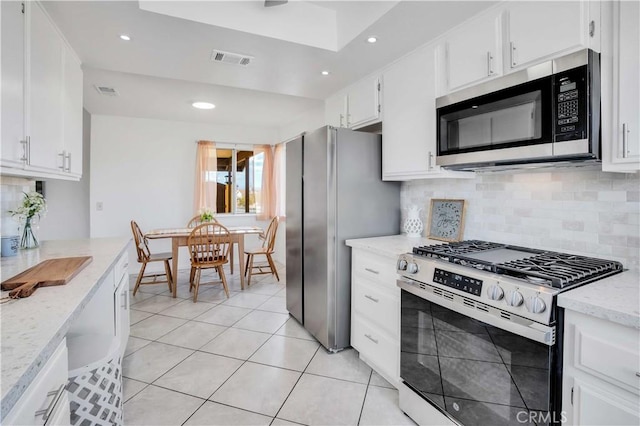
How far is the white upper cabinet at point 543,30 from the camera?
137 centimetres

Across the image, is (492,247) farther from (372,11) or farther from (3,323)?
(3,323)

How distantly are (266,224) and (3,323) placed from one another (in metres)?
4.93

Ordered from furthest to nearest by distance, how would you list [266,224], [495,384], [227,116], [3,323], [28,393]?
[266,224] → [227,116] → [495,384] → [3,323] → [28,393]

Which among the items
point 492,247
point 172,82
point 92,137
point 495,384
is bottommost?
point 495,384

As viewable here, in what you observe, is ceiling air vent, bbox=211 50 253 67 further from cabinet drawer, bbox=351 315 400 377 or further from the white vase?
cabinet drawer, bbox=351 315 400 377

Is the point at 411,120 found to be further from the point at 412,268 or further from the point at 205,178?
the point at 205,178

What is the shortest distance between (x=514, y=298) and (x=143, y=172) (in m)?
5.22

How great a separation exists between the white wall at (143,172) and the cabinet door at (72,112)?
8.77 feet

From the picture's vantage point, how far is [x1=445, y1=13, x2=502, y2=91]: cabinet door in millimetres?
1705

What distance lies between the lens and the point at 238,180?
5.73 metres

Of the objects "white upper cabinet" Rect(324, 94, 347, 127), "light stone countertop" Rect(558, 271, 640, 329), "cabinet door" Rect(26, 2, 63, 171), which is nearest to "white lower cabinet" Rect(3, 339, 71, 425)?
"cabinet door" Rect(26, 2, 63, 171)

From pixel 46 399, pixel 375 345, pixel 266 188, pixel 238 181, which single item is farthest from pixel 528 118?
pixel 238 181

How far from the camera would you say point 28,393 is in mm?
748

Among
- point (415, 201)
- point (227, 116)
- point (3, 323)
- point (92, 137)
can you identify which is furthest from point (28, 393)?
point (92, 137)
